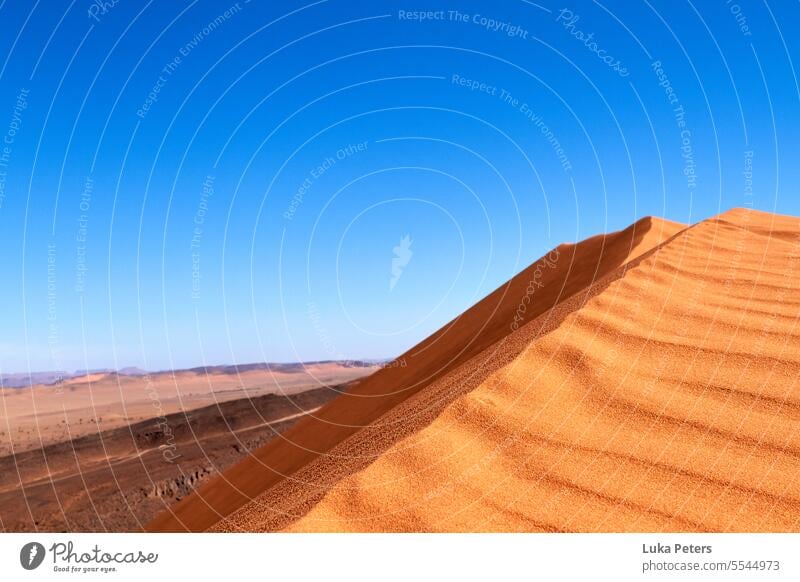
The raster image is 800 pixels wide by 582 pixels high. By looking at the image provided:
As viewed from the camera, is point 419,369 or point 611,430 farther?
point 419,369

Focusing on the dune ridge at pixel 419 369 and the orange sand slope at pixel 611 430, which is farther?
the dune ridge at pixel 419 369

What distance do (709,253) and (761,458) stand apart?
3.66 m

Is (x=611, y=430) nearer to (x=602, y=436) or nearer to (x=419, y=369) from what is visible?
(x=602, y=436)

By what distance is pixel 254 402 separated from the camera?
62.1ft

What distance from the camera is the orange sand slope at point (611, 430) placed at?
9.65ft

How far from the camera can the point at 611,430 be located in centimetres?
366

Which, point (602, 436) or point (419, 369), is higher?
point (419, 369)

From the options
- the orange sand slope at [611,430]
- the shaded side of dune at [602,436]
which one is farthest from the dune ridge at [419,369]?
the shaded side of dune at [602,436]

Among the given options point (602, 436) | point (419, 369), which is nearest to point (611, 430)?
point (602, 436)

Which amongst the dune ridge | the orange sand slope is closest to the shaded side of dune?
the orange sand slope

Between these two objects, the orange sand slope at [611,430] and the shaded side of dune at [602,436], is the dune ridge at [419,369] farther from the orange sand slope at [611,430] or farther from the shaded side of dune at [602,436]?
the shaded side of dune at [602,436]

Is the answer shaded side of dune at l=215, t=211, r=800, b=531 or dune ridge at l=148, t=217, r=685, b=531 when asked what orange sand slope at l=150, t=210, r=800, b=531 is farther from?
dune ridge at l=148, t=217, r=685, b=531

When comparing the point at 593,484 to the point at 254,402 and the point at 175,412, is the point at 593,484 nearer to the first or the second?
the point at 254,402

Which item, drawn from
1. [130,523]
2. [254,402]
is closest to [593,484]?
[130,523]
